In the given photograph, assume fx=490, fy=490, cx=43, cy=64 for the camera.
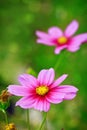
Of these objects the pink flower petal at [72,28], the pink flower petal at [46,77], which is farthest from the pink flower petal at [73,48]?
the pink flower petal at [46,77]

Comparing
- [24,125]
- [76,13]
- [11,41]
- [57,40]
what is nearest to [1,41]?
[11,41]

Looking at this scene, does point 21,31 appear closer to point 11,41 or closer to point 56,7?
point 11,41

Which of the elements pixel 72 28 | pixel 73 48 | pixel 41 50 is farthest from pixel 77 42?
pixel 41 50

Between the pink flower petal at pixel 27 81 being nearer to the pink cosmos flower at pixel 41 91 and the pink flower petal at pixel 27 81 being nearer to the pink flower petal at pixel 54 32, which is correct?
the pink cosmos flower at pixel 41 91

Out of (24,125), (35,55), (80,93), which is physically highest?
(35,55)

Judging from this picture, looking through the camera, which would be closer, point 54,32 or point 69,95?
point 69,95

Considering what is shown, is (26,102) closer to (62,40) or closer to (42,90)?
(42,90)
